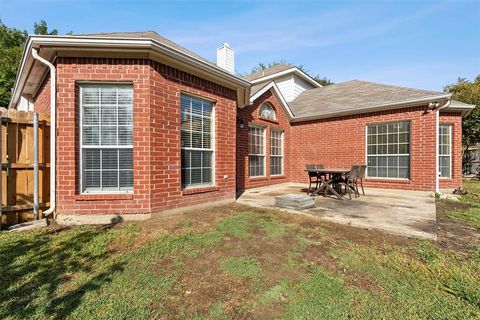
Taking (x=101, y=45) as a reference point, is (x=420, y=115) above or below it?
below

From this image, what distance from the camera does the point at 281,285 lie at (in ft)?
8.51

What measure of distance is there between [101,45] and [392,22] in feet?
30.9

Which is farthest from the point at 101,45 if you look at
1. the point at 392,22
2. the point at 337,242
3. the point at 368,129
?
the point at 368,129

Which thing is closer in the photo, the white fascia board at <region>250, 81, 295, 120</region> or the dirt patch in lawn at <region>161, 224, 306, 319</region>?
the dirt patch in lawn at <region>161, 224, 306, 319</region>

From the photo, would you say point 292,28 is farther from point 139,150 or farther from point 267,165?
point 139,150

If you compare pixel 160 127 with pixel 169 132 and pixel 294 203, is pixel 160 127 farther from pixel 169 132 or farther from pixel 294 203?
pixel 294 203

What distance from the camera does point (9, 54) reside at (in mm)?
20625

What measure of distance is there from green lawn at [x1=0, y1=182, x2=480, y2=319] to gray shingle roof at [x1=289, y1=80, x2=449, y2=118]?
7060 mm

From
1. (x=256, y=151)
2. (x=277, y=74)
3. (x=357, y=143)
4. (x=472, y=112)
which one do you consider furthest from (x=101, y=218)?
(x=472, y=112)

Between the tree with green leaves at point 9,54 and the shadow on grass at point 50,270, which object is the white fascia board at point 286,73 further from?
the tree with green leaves at point 9,54

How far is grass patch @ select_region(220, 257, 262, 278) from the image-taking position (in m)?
2.84

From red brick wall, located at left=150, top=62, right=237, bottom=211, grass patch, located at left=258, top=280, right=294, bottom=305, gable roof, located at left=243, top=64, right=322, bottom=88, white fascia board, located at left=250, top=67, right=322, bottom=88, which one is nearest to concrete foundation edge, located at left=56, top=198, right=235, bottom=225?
red brick wall, located at left=150, top=62, right=237, bottom=211

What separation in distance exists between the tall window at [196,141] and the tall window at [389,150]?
732 centimetres

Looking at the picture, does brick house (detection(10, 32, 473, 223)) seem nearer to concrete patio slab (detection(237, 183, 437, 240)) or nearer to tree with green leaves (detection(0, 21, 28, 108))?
concrete patio slab (detection(237, 183, 437, 240))
